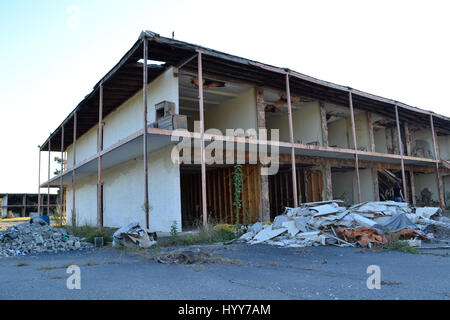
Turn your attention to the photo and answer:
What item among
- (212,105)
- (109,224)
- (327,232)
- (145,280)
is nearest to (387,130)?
(212,105)

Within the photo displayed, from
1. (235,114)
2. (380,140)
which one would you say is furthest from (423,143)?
(235,114)

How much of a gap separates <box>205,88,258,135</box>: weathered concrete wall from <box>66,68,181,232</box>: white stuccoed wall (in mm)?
3676

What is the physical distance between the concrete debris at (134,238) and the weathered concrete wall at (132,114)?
4654mm

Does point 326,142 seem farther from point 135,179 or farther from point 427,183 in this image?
point 427,183

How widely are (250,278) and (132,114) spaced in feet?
40.4

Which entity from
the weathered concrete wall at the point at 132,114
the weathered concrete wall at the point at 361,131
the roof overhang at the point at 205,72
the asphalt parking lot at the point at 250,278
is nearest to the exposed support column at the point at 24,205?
the weathered concrete wall at the point at 132,114

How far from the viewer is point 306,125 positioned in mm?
18844

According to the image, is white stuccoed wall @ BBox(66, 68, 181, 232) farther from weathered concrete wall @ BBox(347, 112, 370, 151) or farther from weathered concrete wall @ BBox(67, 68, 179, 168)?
weathered concrete wall @ BBox(347, 112, 370, 151)

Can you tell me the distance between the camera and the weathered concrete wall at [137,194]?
13.1m

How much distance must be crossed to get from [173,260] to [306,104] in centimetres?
1340

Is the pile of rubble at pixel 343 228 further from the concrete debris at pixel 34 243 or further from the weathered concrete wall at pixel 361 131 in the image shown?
the weathered concrete wall at pixel 361 131

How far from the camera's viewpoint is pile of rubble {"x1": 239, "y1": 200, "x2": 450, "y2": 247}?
9.91 m
